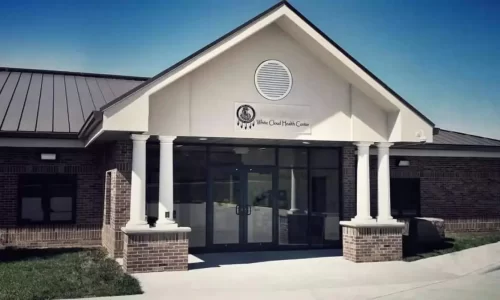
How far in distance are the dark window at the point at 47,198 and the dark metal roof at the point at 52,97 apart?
59.7 inches

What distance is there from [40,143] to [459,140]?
45.2 ft

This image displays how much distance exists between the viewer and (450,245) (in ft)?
49.0

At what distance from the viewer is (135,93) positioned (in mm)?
10859

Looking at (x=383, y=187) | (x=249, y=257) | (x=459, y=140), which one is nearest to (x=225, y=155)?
(x=249, y=257)

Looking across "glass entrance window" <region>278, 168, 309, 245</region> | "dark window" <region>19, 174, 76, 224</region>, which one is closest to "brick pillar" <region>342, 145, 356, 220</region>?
"glass entrance window" <region>278, 168, 309, 245</region>

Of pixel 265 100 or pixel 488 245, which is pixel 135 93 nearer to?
pixel 265 100

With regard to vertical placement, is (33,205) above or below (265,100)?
below

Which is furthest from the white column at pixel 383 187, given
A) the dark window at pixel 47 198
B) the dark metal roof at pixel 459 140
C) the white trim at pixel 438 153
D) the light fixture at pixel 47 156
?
the light fixture at pixel 47 156

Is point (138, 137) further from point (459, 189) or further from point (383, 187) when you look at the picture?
point (459, 189)

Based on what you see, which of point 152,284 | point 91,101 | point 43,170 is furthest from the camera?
point 91,101

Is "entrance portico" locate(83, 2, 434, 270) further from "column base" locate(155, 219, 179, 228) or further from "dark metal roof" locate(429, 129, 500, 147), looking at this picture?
"dark metal roof" locate(429, 129, 500, 147)

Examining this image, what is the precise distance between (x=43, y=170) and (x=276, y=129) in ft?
21.9

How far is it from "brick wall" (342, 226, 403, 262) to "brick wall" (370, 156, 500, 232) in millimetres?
4577

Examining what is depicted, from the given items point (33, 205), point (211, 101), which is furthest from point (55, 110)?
point (211, 101)
